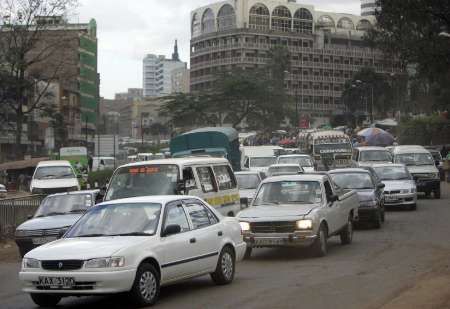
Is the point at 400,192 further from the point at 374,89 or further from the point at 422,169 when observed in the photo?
the point at 374,89

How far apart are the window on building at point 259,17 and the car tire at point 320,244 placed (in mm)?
109958

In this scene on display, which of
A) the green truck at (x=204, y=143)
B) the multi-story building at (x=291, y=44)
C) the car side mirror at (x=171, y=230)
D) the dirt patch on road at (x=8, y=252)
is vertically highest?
the multi-story building at (x=291, y=44)

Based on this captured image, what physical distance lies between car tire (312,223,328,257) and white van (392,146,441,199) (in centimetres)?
1647

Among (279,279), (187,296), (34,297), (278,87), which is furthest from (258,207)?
(278,87)

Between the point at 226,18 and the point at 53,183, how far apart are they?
320 ft

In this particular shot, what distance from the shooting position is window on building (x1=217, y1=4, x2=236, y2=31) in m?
125

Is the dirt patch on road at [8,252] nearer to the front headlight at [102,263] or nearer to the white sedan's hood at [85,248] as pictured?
the white sedan's hood at [85,248]

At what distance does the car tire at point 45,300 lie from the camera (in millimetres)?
10086

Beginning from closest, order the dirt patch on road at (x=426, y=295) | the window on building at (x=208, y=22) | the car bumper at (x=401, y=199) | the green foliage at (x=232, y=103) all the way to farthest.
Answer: the dirt patch on road at (x=426, y=295) → the car bumper at (x=401, y=199) → the green foliage at (x=232, y=103) → the window on building at (x=208, y=22)

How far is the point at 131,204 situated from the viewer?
11055 mm

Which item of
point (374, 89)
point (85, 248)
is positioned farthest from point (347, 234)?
point (374, 89)

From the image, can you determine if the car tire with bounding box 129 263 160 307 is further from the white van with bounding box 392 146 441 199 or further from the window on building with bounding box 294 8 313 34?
the window on building with bounding box 294 8 313 34

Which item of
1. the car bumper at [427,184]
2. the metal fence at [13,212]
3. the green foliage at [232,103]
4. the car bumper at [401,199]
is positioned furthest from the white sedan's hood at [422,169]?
the green foliage at [232,103]

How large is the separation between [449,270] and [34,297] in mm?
6617
